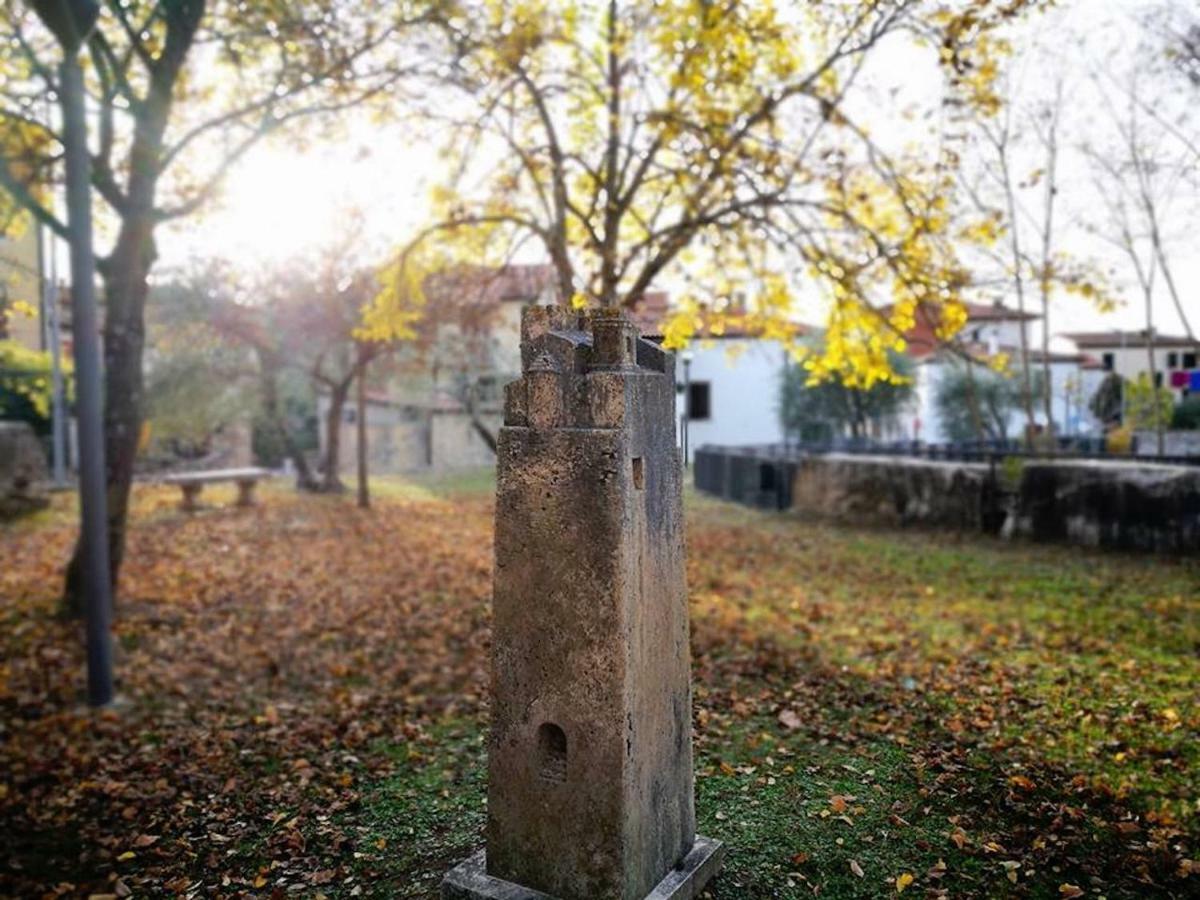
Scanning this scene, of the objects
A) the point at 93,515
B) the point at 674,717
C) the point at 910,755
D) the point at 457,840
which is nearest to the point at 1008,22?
the point at 910,755

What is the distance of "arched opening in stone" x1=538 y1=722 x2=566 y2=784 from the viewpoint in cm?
325

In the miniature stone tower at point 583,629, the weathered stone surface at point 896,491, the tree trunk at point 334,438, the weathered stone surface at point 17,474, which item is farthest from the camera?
the tree trunk at point 334,438

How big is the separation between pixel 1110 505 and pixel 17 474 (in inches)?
678

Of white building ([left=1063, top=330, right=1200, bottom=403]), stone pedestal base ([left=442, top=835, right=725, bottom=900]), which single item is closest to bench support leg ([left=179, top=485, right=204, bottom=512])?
stone pedestal base ([left=442, top=835, right=725, bottom=900])

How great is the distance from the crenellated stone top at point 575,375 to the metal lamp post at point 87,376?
14.8ft

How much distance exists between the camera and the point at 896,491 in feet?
46.9

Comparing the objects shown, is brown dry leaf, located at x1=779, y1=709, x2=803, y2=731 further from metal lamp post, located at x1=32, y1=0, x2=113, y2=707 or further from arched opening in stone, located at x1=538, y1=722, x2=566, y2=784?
metal lamp post, located at x1=32, y1=0, x2=113, y2=707

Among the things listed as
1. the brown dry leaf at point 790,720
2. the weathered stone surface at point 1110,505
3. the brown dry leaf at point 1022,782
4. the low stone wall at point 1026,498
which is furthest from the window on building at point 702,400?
the brown dry leaf at point 1022,782

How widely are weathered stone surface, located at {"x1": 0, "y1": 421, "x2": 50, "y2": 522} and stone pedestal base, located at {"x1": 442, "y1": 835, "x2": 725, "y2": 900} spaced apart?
14.7 metres

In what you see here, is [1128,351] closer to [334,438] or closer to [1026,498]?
[1026,498]

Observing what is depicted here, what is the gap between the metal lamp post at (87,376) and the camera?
6301 millimetres

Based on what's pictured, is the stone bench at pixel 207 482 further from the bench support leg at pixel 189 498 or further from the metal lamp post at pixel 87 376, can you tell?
the metal lamp post at pixel 87 376

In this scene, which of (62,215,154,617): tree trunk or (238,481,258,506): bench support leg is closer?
(62,215,154,617): tree trunk

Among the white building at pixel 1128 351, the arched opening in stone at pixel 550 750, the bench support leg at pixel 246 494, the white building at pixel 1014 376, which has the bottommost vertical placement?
the arched opening in stone at pixel 550 750
